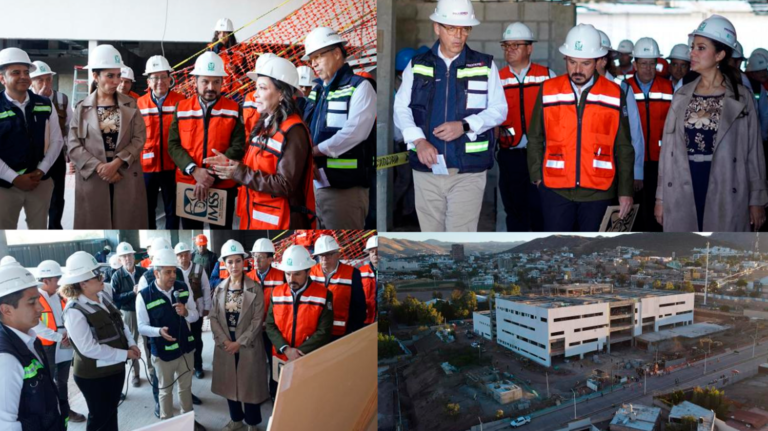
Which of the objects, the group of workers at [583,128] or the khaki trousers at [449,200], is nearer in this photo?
the group of workers at [583,128]

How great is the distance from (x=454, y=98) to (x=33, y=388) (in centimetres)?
295

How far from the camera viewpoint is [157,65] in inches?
174

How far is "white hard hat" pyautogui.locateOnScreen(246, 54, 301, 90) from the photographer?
4234mm

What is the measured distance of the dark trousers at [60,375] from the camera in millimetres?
4219

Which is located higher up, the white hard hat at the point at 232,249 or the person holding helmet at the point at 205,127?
the person holding helmet at the point at 205,127

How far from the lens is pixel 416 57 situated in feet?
14.4

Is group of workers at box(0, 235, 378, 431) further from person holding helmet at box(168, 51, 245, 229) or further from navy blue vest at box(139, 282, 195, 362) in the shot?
person holding helmet at box(168, 51, 245, 229)

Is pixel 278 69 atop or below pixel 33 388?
atop

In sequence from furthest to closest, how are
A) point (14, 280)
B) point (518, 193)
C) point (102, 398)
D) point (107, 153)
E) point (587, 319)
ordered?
1. point (587, 319)
2. point (518, 193)
3. point (107, 153)
4. point (102, 398)
5. point (14, 280)

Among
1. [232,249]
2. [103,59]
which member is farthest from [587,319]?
[103,59]

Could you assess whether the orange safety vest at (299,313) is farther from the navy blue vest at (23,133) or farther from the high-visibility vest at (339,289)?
the navy blue vest at (23,133)

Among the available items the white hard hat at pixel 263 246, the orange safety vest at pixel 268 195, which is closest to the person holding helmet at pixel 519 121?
the orange safety vest at pixel 268 195

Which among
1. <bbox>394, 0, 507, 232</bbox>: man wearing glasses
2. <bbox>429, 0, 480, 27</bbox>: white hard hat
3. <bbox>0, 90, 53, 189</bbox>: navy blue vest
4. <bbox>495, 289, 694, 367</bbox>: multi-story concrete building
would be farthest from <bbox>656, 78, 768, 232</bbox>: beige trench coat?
<bbox>0, 90, 53, 189</bbox>: navy blue vest

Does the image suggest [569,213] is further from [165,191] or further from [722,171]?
[165,191]
